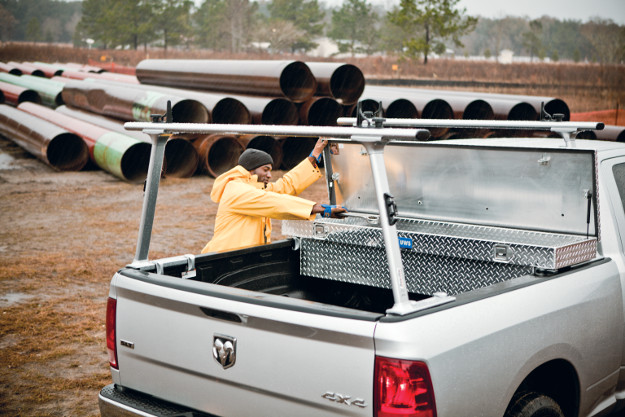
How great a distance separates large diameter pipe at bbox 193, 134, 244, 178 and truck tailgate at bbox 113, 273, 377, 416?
12.1 metres

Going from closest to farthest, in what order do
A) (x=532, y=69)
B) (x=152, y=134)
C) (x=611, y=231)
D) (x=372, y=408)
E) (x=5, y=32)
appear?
(x=372, y=408)
(x=152, y=134)
(x=611, y=231)
(x=532, y=69)
(x=5, y=32)

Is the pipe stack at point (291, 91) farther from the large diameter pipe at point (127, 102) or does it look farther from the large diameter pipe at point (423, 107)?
the large diameter pipe at point (423, 107)

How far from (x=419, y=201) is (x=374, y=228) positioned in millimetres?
425

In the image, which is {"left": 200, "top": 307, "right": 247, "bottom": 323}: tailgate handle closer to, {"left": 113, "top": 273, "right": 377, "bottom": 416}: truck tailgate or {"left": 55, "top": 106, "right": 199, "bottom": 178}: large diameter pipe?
{"left": 113, "top": 273, "right": 377, "bottom": 416}: truck tailgate

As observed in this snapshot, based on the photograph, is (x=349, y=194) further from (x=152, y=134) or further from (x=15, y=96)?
(x=15, y=96)

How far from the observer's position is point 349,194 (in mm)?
4977

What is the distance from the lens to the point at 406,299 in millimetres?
2654

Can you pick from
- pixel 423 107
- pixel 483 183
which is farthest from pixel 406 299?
pixel 423 107

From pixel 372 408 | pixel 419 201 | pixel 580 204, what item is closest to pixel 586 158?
pixel 580 204

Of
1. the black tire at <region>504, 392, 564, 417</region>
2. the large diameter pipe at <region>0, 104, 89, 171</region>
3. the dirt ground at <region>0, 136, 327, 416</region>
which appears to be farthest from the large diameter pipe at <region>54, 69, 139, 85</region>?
the black tire at <region>504, 392, 564, 417</region>

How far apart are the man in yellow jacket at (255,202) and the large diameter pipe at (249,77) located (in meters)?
10.6

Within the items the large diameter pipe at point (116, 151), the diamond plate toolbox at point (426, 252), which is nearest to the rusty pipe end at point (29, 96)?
the large diameter pipe at point (116, 151)

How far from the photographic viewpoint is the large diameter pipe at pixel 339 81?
1582cm

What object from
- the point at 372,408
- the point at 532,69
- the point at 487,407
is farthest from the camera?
the point at 532,69
